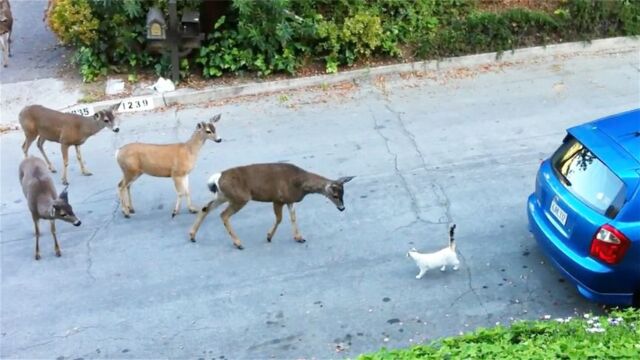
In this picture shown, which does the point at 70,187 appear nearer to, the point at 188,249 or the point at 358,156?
the point at 188,249

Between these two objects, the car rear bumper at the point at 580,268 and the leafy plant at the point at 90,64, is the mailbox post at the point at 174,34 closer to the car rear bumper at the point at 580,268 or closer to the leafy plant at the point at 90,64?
the leafy plant at the point at 90,64

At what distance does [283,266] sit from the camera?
28.5 ft

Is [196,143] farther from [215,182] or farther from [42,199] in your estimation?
[42,199]

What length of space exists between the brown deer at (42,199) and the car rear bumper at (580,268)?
4826 mm

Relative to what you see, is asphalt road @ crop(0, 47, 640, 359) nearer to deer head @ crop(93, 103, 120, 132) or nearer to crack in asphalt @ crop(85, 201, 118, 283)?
crack in asphalt @ crop(85, 201, 118, 283)

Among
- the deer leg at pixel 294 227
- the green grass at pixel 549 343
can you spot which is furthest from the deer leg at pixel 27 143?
the green grass at pixel 549 343

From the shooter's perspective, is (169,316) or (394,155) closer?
(169,316)

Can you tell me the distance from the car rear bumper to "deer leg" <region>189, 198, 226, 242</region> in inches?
135

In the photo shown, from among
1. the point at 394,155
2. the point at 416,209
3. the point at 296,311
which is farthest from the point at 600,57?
the point at 296,311

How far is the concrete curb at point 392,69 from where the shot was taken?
503 inches

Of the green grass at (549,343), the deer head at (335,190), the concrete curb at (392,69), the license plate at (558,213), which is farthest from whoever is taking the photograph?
the concrete curb at (392,69)

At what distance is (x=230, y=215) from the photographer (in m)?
8.94

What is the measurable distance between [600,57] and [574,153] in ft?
21.9

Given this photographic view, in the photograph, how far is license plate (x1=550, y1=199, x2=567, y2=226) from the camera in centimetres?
736
